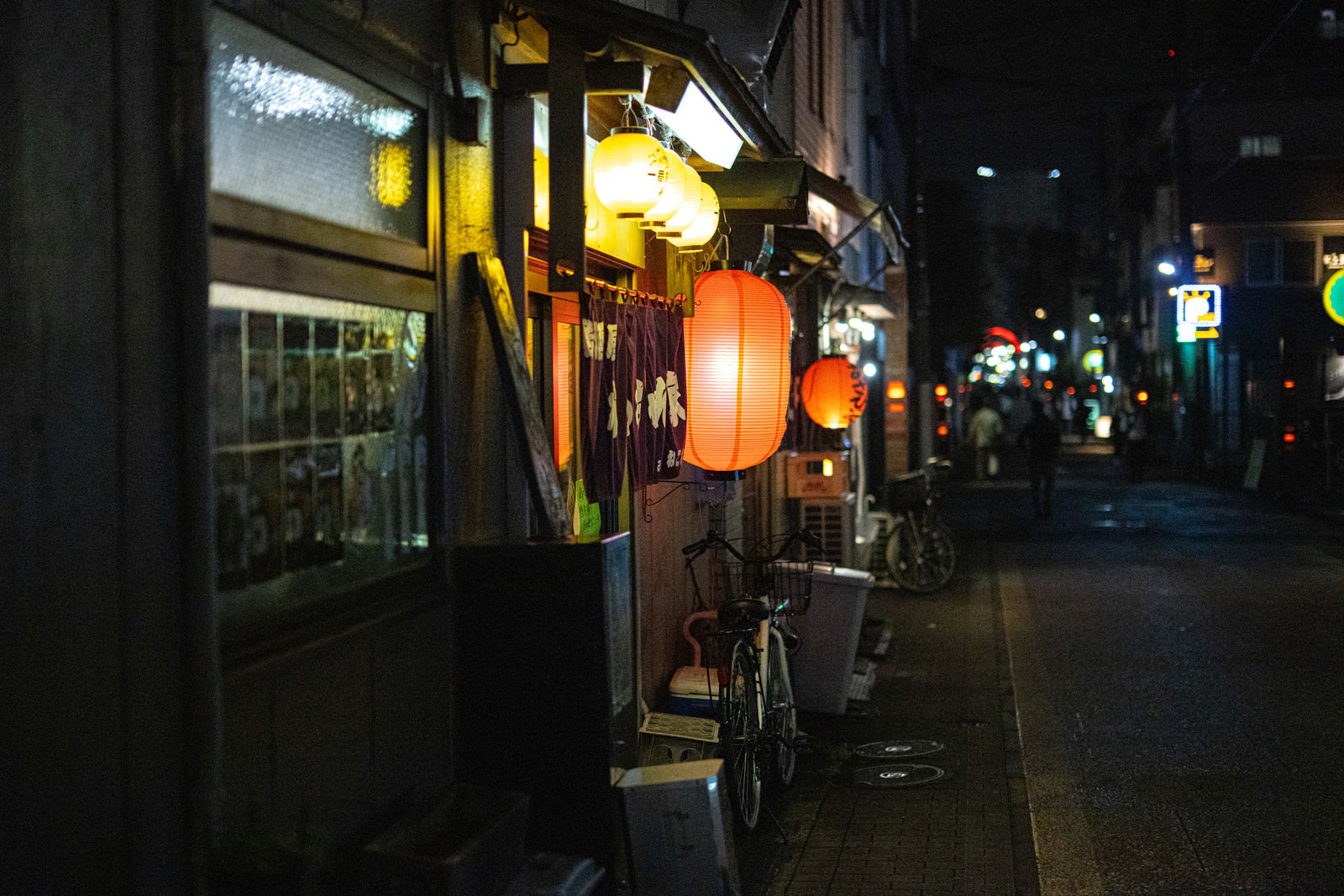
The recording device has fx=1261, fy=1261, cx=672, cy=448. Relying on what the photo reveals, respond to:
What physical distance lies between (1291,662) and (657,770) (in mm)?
9625

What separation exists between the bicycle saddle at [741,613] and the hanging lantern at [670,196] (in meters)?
2.61

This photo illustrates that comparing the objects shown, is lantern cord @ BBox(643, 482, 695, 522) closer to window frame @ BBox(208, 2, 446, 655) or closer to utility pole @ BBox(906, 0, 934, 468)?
window frame @ BBox(208, 2, 446, 655)

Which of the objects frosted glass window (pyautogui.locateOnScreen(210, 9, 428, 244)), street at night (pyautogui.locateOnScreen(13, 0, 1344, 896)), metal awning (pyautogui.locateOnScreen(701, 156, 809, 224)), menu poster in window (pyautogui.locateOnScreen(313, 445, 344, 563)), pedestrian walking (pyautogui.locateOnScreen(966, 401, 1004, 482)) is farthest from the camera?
pedestrian walking (pyautogui.locateOnScreen(966, 401, 1004, 482))

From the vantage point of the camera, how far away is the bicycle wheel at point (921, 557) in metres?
18.6

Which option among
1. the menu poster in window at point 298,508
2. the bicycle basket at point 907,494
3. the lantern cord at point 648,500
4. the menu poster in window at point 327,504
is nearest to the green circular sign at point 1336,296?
the bicycle basket at point 907,494

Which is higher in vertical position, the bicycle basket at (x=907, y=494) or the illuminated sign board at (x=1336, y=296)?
the illuminated sign board at (x=1336, y=296)

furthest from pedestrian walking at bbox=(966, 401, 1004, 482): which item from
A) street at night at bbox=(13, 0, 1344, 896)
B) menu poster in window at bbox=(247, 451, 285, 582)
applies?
menu poster in window at bbox=(247, 451, 285, 582)

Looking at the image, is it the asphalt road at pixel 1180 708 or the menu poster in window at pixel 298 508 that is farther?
the asphalt road at pixel 1180 708

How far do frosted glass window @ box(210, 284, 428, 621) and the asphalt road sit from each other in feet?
14.5

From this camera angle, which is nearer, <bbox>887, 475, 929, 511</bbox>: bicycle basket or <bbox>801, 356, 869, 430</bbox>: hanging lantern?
<bbox>801, 356, 869, 430</bbox>: hanging lantern

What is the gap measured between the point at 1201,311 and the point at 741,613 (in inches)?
1423

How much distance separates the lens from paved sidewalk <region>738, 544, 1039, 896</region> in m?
7.37

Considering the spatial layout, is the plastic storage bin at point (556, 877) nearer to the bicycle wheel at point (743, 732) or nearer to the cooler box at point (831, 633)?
the bicycle wheel at point (743, 732)

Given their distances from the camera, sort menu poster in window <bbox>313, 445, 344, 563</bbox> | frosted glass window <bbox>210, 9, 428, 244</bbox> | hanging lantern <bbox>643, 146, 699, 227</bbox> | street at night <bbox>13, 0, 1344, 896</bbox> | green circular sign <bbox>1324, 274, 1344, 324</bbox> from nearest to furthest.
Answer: street at night <bbox>13, 0, 1344, 896</bbox>
frosted glass window <bbox>210, 9, 428, 244</bbox>
menu poster in window <bbox>313, 445, 344, 563</bbox>
hanging lantern <bbox>643, 146, 699, 227</bbox>
green circular sign <bbox>1324, 274, 1344, 324</bbox>
